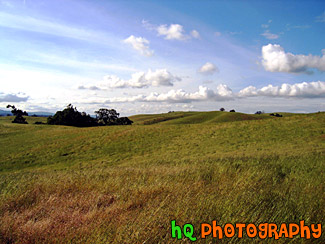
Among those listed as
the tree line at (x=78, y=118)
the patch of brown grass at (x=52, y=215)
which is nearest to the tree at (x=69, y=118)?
the tree line at (x=78, y=118)

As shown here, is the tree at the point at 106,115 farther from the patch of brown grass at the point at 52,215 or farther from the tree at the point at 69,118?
the patch of brown grass at the point at 52,215

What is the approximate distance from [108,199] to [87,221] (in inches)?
46.5

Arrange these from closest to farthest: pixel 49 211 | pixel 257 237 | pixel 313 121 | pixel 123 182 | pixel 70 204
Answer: pixel 257 237, pixel 49 211, pixel 70 204, pixel 123 182, pixel 313 121

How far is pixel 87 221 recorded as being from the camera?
162 inches

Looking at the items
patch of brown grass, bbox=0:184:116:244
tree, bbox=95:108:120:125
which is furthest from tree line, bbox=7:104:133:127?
patch of brown grass, bbox=0:184:116:244

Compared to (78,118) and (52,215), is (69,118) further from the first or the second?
(52,215)

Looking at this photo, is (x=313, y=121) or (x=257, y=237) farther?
(x=313, y=121)

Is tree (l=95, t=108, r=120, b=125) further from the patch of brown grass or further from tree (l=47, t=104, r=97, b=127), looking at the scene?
the patch of brown grass

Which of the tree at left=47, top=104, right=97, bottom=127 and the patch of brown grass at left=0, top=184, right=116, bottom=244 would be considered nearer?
the patch of brown grass at left=0, top=184, right=116, bottom=244

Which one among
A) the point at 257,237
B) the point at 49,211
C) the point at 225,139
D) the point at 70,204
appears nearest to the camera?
the point at 257,237

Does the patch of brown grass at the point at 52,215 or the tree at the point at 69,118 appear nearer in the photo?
the patch of brown grass at the point at 52,215

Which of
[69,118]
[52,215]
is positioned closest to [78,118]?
[69,118]

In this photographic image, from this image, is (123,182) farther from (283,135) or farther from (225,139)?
(283,135)

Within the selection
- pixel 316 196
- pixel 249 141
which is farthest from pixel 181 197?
pixel 249 141
